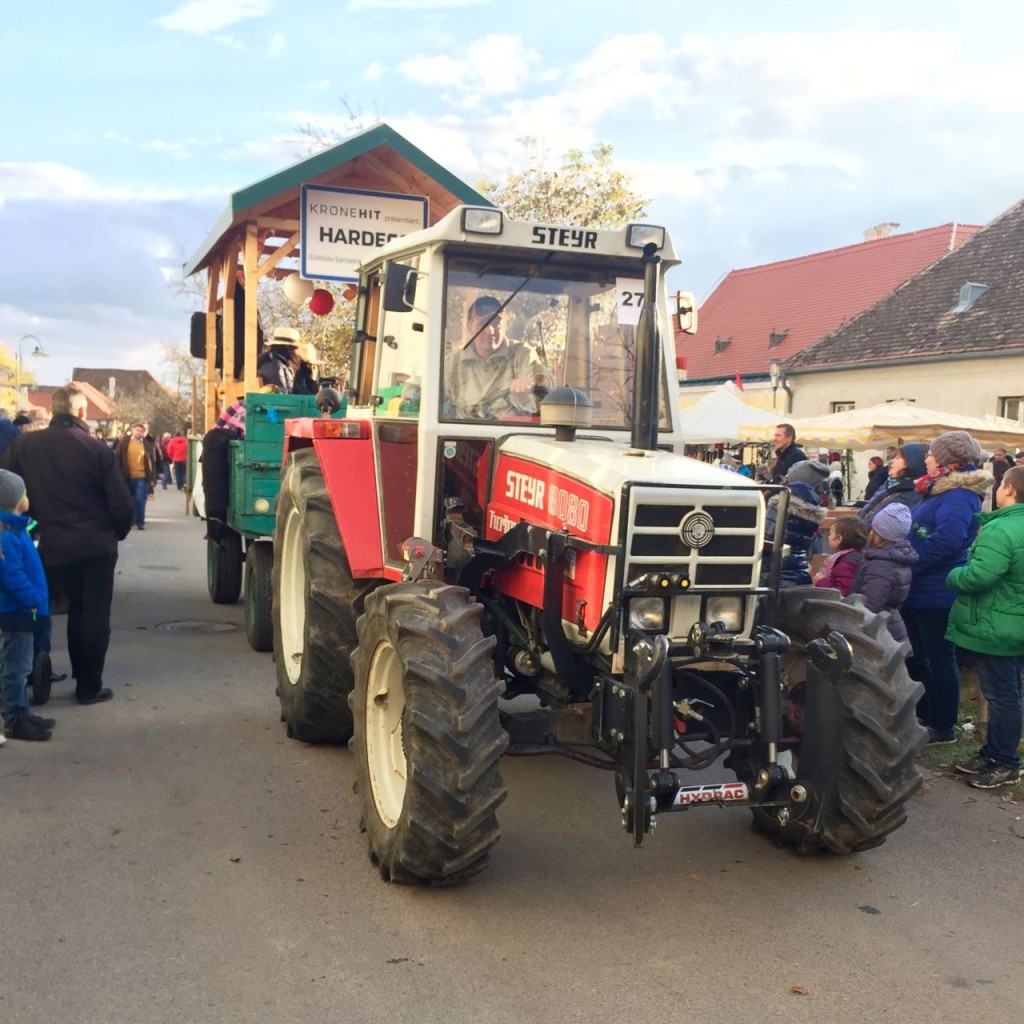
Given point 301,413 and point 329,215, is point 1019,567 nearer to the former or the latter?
point 301,413

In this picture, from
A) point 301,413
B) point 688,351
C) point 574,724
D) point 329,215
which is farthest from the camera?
point 688,351

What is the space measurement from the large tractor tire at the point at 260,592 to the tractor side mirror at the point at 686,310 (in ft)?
14.0

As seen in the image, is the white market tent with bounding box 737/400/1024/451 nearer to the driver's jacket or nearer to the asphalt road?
the asphalt road

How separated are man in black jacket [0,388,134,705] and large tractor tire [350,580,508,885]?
328 cm

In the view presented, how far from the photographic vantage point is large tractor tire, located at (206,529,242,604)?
1072cm

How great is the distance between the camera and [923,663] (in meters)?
7.04

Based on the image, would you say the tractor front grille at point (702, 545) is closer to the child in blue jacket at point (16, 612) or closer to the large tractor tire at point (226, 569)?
the child in blue jacket at point (16, 612)

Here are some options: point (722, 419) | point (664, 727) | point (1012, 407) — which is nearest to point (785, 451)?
point (664, 727)

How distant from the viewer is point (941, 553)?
6.68 meters

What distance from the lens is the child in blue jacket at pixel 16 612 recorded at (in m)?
6.26

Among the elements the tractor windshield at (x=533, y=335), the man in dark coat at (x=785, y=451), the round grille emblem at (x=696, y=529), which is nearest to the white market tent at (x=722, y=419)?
the man in dark coat at (x=785, y=451)

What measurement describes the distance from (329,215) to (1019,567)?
22.9 feet

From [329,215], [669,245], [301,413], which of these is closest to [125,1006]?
[669,245]

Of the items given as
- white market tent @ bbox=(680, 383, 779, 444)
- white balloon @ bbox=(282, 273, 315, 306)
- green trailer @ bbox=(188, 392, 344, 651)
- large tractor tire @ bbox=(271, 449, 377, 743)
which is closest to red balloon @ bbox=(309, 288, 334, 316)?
white balloon @ bbox=(282, 273, 315, 306)
